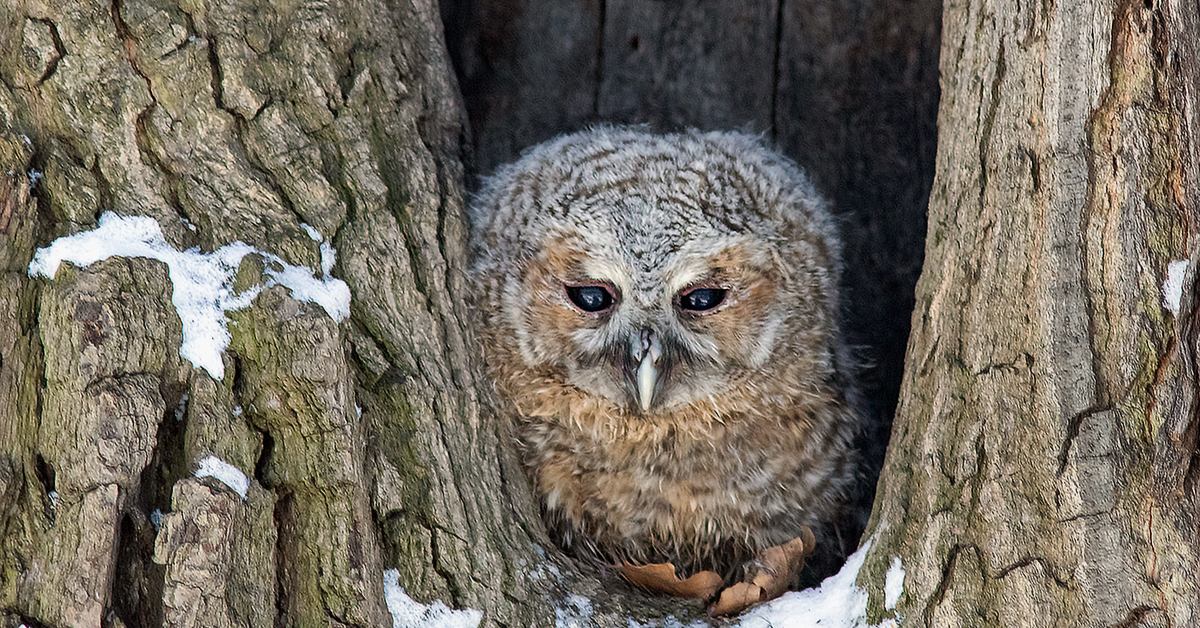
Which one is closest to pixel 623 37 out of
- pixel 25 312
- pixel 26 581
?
pixel 25 312

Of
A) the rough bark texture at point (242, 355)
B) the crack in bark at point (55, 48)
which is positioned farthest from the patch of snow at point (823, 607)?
the crack in bark at point (55, 48)

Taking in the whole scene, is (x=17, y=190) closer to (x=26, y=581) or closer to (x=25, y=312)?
(x=25, y=312)

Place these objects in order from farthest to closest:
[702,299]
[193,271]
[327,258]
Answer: [702,299], [327,258], [193,271]

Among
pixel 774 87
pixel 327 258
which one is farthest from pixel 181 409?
pixel 774 87

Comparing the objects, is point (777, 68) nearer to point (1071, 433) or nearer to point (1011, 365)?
point (1011, 365)

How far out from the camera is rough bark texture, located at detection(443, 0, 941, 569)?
309cm

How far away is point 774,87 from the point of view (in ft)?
10.4

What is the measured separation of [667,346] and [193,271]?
42.3 inches

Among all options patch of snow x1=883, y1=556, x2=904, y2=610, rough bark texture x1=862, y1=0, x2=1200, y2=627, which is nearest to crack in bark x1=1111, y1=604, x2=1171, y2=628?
rough bark texture x1=862, y1=0, x2=1200, y2=627

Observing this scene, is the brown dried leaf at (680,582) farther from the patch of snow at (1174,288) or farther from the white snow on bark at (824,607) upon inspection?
the patch of snow at (1174,288)

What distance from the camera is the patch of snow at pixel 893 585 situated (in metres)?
2.01

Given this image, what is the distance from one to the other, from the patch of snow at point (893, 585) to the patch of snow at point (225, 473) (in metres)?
1.23

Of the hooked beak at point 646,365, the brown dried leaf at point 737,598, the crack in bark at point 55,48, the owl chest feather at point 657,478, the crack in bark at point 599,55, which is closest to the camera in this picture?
the crack in bark at point 55,48

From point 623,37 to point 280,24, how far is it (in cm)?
127
